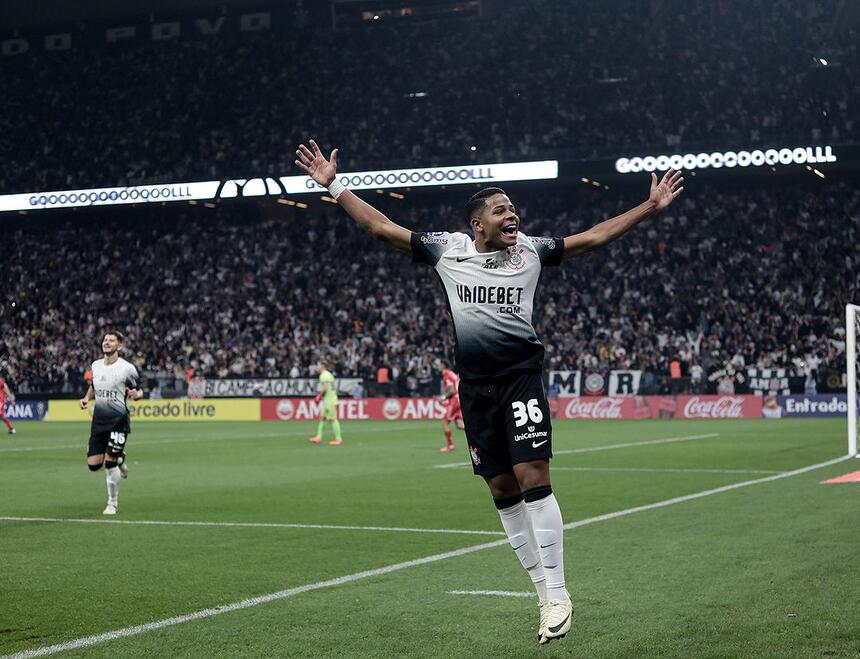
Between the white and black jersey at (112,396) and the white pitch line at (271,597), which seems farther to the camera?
the white and black jersey at (112,396)

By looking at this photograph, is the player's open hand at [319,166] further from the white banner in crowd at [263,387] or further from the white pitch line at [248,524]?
the white banner in crowd at [263,387]

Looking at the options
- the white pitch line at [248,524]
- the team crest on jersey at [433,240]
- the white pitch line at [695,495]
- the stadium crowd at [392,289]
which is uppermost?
the stadium crowd at [392,289]

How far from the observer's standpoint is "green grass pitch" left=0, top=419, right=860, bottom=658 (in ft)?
23.7

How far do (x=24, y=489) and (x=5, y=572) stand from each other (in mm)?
9098

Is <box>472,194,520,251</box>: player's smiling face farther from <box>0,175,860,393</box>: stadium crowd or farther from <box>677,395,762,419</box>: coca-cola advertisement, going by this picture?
<box>0,175,860,393</box>: stadium crowd

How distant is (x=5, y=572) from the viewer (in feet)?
33.8

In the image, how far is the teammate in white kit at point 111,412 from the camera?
1556 centimetres

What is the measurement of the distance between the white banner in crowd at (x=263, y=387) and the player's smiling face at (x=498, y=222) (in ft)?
130

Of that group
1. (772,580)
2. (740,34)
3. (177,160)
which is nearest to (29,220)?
(177,160)

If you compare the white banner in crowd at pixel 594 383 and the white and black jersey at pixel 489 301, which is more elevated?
the white and black jersey at pixel 489 301

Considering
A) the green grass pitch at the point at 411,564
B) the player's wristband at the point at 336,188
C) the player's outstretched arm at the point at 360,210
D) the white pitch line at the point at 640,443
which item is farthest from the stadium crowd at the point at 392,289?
the player's outstretched arm at the point at 360,210

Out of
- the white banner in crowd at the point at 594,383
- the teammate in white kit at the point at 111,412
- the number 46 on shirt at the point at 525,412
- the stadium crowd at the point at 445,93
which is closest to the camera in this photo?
the number 46 on shirt at the point at 525,412

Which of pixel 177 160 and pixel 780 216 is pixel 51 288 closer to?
pixel 177 160

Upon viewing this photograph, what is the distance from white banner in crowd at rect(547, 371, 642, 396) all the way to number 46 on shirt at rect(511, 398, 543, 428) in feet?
121
